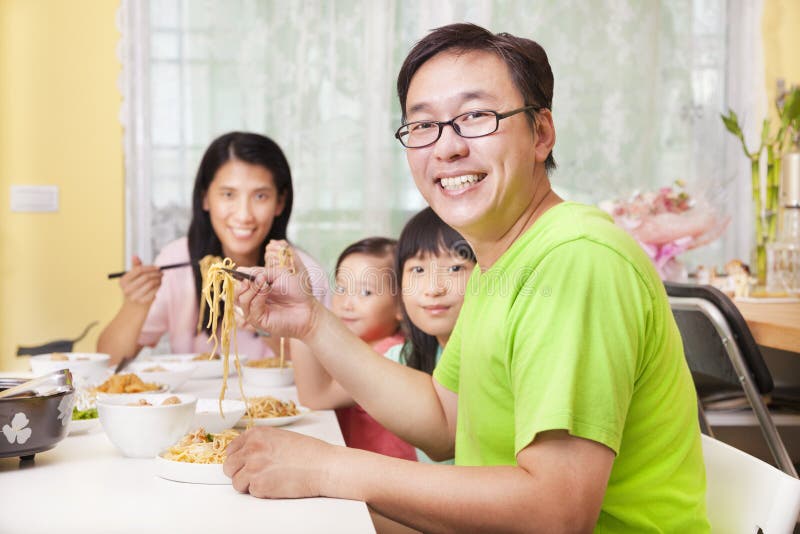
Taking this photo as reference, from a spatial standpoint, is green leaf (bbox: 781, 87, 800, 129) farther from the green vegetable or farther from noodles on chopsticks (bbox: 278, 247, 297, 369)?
the green vegetable

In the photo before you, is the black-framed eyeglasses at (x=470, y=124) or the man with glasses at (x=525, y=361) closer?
the man with glasses at (x=525, y=361)

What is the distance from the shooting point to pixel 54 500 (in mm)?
1032

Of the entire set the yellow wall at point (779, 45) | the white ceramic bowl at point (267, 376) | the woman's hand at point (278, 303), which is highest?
the yellow wall at point (779, 45)

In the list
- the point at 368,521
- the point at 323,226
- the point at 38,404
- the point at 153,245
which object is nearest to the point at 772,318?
the point at 368,521

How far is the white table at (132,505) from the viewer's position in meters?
0.94

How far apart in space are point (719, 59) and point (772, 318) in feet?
8.22

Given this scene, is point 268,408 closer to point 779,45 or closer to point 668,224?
point 668,224

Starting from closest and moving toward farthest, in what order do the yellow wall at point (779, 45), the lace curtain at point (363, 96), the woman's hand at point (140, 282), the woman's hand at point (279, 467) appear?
the woman's hand at point (279, 467) < the woman's hand at point (140, 282) < the lace curtain at point (363, 96) < the yellow wall at point (779, 45)

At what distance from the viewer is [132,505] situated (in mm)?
1016

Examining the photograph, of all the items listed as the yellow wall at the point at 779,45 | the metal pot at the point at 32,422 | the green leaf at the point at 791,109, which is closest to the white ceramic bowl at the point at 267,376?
the metal pot at the point at 32,422

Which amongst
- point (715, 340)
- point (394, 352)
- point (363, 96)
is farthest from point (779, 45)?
point (394, 352)

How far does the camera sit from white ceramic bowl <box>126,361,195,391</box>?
172 cm

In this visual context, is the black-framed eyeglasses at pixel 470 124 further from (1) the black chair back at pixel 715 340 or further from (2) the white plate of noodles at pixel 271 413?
(1) the black chair back at pixel 715 340

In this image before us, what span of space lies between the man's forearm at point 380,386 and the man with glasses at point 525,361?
0.18 meters
